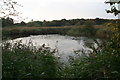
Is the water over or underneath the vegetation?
underneath

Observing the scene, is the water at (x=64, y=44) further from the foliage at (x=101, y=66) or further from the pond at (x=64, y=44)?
the foliage at (x=101, y=66)

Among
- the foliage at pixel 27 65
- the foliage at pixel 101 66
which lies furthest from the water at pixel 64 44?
the foliage at pixel 101 66

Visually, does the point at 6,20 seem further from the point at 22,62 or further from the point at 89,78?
the point at 89,78

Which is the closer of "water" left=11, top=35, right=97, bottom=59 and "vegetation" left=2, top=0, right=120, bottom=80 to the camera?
"vegetation" left=2, top=0, right=120, bottom=80

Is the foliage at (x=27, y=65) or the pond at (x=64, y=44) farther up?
the foliage at (x=27, y=65)

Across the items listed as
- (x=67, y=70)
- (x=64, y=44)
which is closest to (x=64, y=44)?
(x=64, y=44)

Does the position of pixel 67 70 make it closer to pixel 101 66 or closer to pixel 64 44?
pixel 101 66

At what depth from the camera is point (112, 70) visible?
3.94 meters

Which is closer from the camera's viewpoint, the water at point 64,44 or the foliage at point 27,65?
the foliage at point 27,65

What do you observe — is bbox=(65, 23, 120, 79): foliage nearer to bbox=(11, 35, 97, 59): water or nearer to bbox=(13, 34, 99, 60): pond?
bbox=(13, 34, 99, 60): pond

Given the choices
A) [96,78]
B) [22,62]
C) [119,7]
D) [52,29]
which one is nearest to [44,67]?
[22,62]

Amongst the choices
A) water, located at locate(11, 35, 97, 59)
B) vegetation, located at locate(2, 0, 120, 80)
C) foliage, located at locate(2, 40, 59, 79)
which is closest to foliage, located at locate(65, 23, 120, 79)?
vegetation, located at locate(2, 0, 120, 80)

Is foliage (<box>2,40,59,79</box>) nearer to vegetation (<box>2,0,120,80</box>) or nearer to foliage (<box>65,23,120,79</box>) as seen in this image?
vegetation (<box>2,0,120,80</box>)

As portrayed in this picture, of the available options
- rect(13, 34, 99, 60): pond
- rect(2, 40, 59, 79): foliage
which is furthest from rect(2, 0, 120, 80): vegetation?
rect(13, 34, 99, 60): pond
